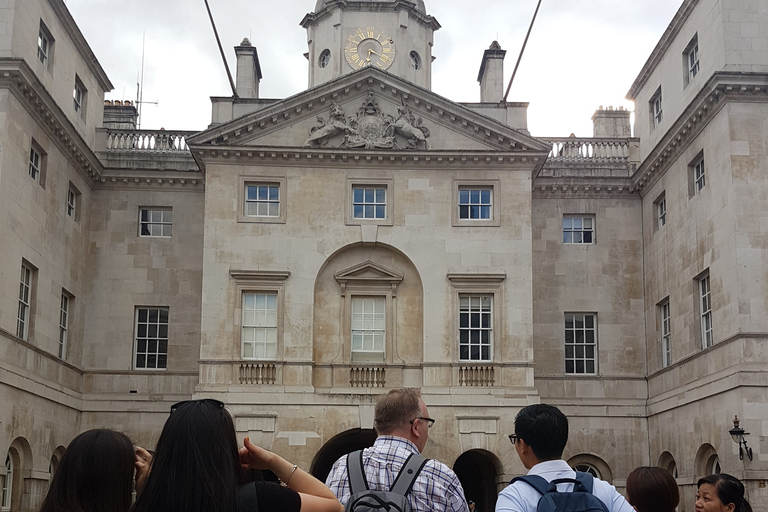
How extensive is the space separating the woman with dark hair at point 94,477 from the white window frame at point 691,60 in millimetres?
28403

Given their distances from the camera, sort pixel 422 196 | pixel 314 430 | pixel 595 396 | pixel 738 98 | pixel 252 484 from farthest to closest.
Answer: pixel 595 396, pixel 422 196, pixel 314 430, pixel 738 98, pixel 252 484

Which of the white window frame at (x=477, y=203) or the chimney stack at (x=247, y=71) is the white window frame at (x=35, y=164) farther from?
the white window frame at (x=477, y=203)

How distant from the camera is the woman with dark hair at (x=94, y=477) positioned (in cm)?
522

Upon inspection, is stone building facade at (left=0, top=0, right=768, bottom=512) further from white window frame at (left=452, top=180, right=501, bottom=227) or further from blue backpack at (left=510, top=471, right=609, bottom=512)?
blue backpack at (left=510, top=471, right=609, bottom=512)

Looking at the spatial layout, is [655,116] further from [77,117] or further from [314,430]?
[77,117]

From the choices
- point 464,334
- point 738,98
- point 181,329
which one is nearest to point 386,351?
point 464,334

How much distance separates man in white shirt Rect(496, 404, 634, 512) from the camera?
6188 millimetres

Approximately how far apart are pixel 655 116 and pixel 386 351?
12.8 m

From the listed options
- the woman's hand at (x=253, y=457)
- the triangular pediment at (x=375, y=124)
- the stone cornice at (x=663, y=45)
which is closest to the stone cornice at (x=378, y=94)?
the triangular pediment at (x=375, y=124)

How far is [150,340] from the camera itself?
34.7m

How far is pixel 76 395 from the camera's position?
33219 millimetres

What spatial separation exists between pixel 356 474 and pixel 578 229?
99.9 ft

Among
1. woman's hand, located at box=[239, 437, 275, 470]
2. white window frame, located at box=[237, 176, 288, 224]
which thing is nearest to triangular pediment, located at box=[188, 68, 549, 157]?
white window frame, located at box=[237, 176, 288, 224]

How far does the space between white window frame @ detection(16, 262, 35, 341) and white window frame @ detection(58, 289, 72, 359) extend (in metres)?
2.46
